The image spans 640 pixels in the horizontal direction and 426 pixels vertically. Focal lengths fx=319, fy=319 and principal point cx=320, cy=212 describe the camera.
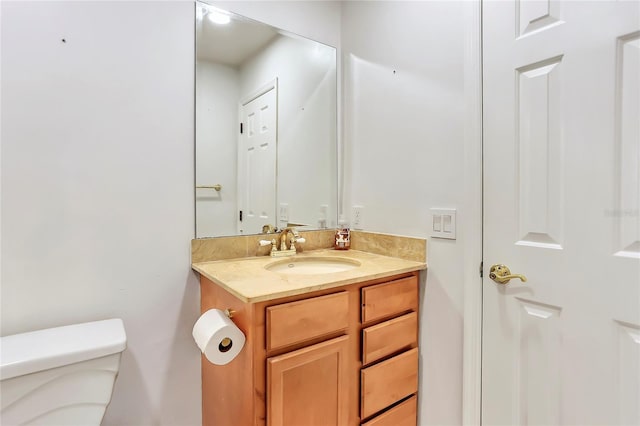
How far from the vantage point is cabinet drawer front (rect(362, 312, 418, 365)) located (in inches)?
47.1

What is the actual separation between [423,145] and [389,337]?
0.82 m

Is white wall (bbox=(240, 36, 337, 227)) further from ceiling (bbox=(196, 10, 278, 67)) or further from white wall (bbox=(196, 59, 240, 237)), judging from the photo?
white wall (bbox=(196, 59, 240, 237))

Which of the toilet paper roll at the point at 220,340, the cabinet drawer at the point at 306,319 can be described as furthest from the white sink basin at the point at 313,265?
the toilet paper roll at the point at 220,340

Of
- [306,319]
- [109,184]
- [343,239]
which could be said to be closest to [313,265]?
[343,239]

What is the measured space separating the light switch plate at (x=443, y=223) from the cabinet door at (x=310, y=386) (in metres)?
0.58

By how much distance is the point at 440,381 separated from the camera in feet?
4.42

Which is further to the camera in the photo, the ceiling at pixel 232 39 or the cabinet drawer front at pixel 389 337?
the ceiling at pixel 232 39

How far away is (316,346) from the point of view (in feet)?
3.53

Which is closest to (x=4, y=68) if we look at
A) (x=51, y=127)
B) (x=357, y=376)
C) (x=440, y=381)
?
(x=51, y=127)

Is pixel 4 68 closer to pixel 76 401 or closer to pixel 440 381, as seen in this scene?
pixel 76 401

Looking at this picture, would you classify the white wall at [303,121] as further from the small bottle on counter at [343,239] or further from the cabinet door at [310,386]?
the cabinet door at [310,386]

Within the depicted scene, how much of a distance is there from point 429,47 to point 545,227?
0.88 meters

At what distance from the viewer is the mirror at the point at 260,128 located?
142cm

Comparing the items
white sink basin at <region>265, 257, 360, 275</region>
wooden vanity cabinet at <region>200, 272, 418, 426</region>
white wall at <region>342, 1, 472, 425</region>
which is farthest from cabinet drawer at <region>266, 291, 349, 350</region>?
white wall at <region>342, 1, 472, 425</region>
